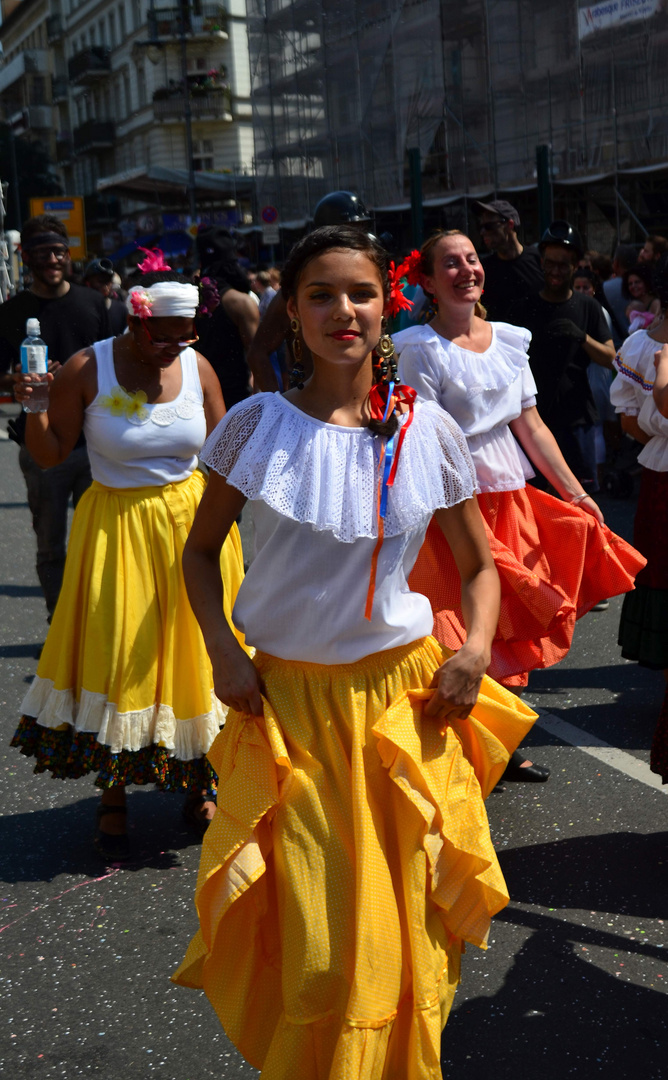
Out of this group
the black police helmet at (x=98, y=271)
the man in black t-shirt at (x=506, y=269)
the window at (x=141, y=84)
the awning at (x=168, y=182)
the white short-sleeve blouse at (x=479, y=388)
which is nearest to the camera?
the white short-sleeve blouse at (x=479, y=388)

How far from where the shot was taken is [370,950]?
2.36 metres

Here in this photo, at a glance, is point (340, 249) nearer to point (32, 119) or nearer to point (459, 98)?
point (459, 98)

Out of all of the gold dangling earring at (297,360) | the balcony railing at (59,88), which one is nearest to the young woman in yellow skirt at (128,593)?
the gold dangling earring at (297,360)

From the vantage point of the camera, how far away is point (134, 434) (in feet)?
14.3

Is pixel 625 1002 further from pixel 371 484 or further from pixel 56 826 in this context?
pixel 56 826

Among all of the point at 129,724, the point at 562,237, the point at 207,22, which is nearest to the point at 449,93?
the point at 562,237

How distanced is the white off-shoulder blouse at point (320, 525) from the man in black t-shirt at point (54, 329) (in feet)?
13.9

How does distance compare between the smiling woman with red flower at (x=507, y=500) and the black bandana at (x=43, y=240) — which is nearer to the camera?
the smiling woman with red flower at (x=507, y=500)

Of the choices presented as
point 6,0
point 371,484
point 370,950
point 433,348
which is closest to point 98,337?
point 433,348

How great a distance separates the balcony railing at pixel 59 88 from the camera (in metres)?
84.6

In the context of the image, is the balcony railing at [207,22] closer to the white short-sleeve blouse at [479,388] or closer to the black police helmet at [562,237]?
the black police helmet at [562,237]

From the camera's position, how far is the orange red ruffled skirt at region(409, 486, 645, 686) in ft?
14.8

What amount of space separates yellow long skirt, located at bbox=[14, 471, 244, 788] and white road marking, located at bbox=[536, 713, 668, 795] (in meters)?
1.64

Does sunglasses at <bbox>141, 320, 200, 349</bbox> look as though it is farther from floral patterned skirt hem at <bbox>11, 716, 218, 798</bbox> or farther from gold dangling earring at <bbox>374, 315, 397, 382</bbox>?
gold dangling earring at <bbox>374, 315, 397, 382</bbox>
